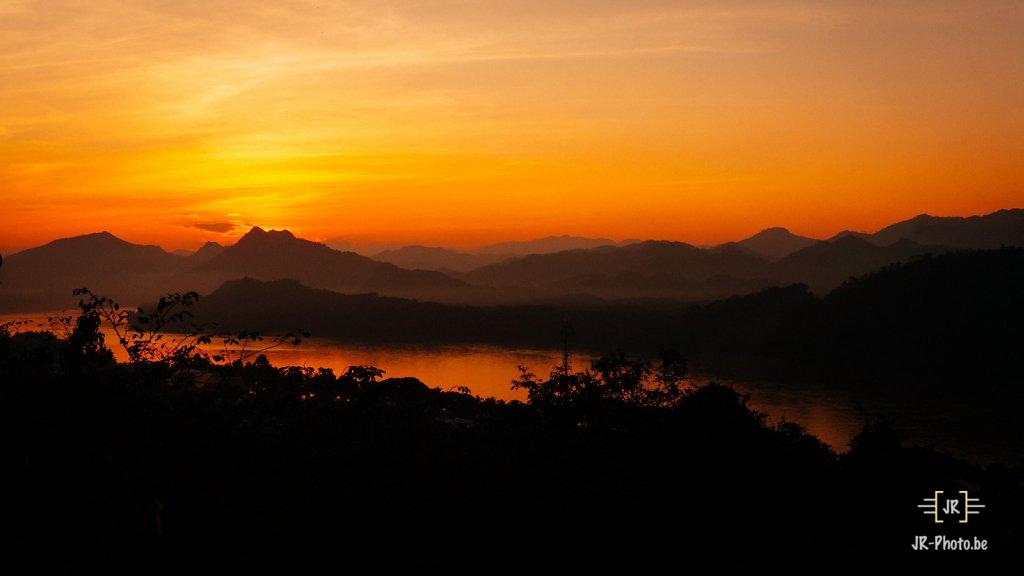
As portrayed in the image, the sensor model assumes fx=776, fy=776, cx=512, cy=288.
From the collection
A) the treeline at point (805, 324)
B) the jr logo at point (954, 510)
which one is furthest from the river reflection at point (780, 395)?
the jr logo at point (954, 510)

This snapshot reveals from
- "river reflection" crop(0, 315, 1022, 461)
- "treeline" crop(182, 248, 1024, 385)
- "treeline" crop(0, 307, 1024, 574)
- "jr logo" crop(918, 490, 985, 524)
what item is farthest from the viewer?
"treeline" crop(182, 248, 1024, 385)

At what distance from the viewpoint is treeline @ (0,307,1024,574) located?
950 cm

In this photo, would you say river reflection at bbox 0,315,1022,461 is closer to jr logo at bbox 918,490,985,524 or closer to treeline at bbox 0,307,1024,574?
jr logo at bbox 918,490,985,524

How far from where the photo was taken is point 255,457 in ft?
39.2

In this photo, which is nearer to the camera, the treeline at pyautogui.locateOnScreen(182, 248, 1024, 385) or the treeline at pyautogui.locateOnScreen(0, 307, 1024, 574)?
the treeline at pyautogui.locateOnScreen(0, 307, 1024, 574)

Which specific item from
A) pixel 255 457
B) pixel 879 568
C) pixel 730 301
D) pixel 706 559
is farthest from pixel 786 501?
pixel 730 301

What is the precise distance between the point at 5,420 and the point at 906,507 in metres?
16.5

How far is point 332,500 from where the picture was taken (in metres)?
10.8

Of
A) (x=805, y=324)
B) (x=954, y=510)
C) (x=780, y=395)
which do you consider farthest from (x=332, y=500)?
(x=805, y=324)

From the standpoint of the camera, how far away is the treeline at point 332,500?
9500 millimetres

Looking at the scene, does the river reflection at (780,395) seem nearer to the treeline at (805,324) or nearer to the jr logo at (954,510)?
the treeline at (805,324)

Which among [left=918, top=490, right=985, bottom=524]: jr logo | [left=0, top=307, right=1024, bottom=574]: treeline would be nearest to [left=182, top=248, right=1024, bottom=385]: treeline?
[left=918, top=490, right=985, bottom=524]: jr logo

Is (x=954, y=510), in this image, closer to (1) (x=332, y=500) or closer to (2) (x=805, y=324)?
(1) (x=332, y=500)

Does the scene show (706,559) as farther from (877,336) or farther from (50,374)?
(877,336)
